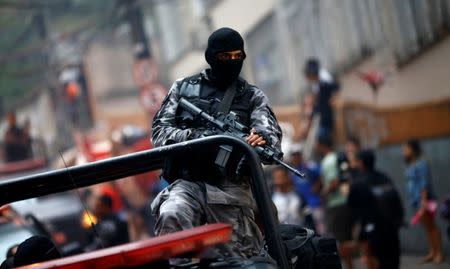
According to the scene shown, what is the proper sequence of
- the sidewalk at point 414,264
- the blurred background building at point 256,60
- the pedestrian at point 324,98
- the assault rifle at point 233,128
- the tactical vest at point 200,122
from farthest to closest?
1. the pedestrian at point 324,98
2. the blurred background building at point 256,60
3. the sidewalk at point 414,264
4. the tactical vest at point 200,122
5. the assault rifle at point 233,128

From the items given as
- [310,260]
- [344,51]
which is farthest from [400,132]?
[310,260]

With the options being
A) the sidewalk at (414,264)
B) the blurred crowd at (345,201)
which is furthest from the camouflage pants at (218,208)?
the sidewalk at (414,264)

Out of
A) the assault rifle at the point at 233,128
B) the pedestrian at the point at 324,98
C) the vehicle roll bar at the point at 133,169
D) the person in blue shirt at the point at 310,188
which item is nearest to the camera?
the vehicle roll bar at the point at 133,169

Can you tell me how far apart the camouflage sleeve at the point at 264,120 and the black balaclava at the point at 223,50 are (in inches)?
7.5

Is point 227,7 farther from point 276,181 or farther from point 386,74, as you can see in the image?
point 276,181

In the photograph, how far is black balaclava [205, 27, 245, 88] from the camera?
18.2 feet

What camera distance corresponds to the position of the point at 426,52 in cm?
1413

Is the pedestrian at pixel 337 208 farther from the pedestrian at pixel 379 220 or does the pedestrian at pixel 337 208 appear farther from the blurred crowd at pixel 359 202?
the pedestrian at pixel 379 220

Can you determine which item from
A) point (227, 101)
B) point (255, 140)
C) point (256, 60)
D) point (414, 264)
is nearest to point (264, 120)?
point (227, 101)

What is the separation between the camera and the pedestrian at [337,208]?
1136 centimetres

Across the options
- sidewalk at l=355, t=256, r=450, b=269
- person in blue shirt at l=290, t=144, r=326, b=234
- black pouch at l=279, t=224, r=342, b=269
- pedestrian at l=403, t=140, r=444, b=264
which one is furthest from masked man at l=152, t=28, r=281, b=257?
pedestrian at l=403, t=140, r=444, b=264

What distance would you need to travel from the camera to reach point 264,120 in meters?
5.55

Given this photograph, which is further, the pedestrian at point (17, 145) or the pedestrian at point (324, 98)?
the pedestrian at point (17, 145)

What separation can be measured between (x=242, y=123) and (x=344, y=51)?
1205 cm
